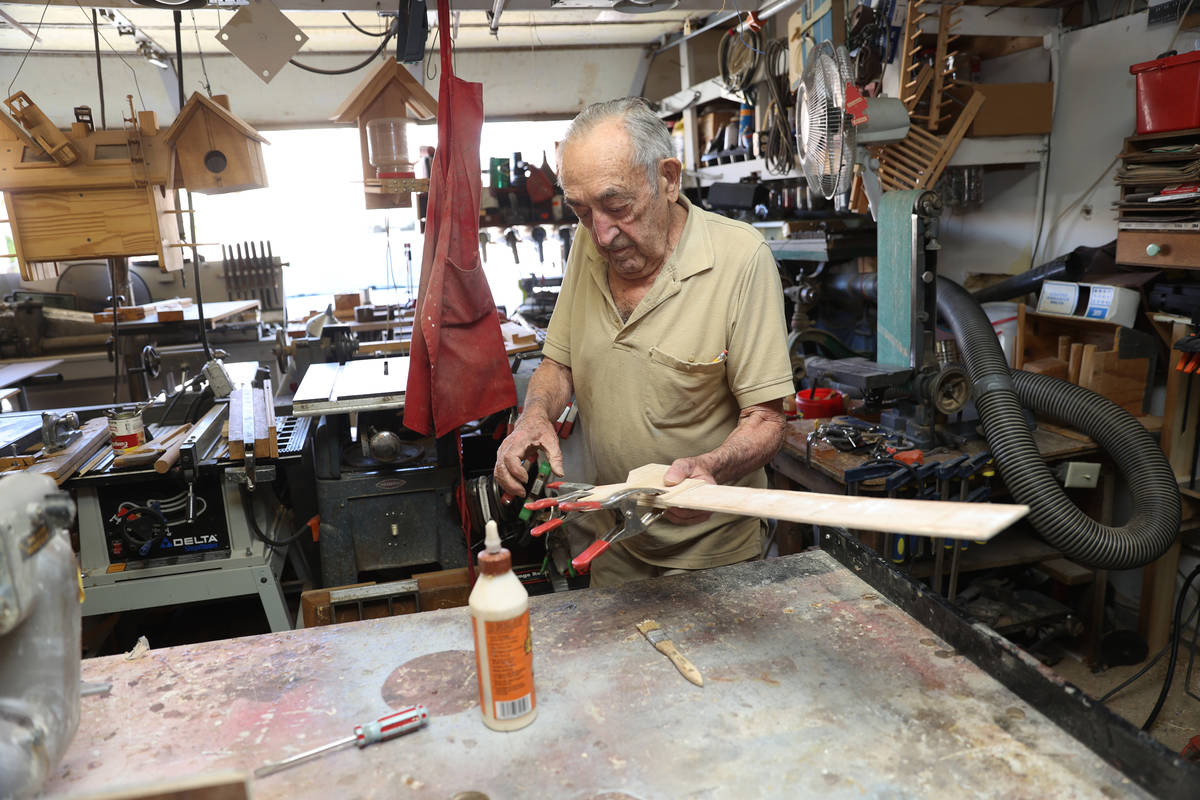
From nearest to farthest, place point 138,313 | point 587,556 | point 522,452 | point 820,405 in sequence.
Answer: point 587,556 < point 522,452 < point 820,405 < point 138,313

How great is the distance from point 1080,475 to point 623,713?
2063 mm

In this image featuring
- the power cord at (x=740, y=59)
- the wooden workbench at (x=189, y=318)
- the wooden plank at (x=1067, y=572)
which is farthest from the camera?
the wooden workbench at (x=189, y=318)

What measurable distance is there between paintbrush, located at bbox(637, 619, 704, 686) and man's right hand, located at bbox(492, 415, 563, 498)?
332 millimetres

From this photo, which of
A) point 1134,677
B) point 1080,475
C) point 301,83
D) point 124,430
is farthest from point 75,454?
point 301,83

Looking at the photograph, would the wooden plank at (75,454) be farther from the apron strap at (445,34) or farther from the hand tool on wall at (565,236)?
the hand tool on wall at (565,236)

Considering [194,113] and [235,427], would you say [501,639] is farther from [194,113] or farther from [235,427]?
[194,113]

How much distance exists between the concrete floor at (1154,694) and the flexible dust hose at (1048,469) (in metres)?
0.52

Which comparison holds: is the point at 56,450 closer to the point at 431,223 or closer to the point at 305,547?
the point at 305,547

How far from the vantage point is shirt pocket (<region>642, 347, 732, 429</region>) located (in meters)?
1.66

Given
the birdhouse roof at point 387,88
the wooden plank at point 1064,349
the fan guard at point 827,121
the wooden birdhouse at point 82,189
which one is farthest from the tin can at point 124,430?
the wooden plank at point 1064,349

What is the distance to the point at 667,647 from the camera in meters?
1.25

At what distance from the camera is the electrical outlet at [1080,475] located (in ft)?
8.22

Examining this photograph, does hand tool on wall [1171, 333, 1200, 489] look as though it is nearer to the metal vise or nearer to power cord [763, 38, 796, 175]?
power cord [763, 38, 796, 175]

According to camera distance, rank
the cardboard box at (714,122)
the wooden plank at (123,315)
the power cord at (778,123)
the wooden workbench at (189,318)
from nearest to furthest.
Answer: the power cord at (778,123), the wooden workbench at (189,318), the wooden plank at (123,315), the cardboard box at (714,122)
